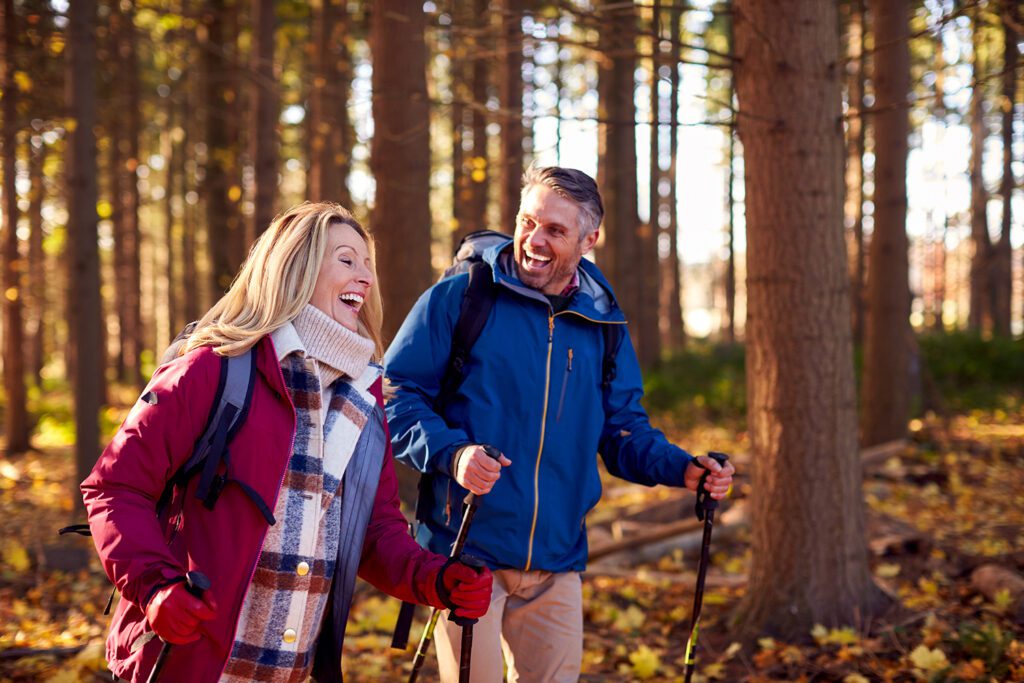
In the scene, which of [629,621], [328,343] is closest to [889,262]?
[629,621]

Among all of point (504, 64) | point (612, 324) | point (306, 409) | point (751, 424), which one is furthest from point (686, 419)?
point (306, 409)

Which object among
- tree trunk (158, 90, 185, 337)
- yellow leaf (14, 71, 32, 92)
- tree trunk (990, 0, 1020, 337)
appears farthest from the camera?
tree trunk (158, 90, 185, 337)

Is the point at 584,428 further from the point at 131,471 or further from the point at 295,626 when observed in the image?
the point at 131,471

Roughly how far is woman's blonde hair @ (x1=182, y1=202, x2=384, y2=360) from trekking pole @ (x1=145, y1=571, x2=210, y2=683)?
0.60m

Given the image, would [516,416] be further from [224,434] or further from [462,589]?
[224,434]

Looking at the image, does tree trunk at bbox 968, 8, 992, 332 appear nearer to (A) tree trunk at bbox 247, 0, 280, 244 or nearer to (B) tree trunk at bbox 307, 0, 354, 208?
(B) tree trunk at bbox 307, 0, 354, 208

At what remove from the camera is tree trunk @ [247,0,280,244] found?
10070 millimetres

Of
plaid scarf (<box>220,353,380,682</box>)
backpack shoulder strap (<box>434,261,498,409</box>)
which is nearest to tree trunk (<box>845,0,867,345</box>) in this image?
backpack shoulder strap (<box>434,261,498,409</box>)

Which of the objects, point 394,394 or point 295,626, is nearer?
point 295,626

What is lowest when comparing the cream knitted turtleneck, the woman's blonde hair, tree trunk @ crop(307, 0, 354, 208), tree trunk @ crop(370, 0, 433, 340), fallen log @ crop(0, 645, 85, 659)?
fallen log @ crop(0, 645, 85, 659)

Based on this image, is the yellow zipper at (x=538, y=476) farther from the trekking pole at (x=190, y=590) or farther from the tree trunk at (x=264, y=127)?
the tree trunk at (x=264, y=127)

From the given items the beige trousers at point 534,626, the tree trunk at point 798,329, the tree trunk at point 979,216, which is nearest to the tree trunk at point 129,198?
the tree trunk at point 798,329

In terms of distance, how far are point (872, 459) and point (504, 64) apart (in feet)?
19.6

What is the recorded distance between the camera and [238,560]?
2.48 m
